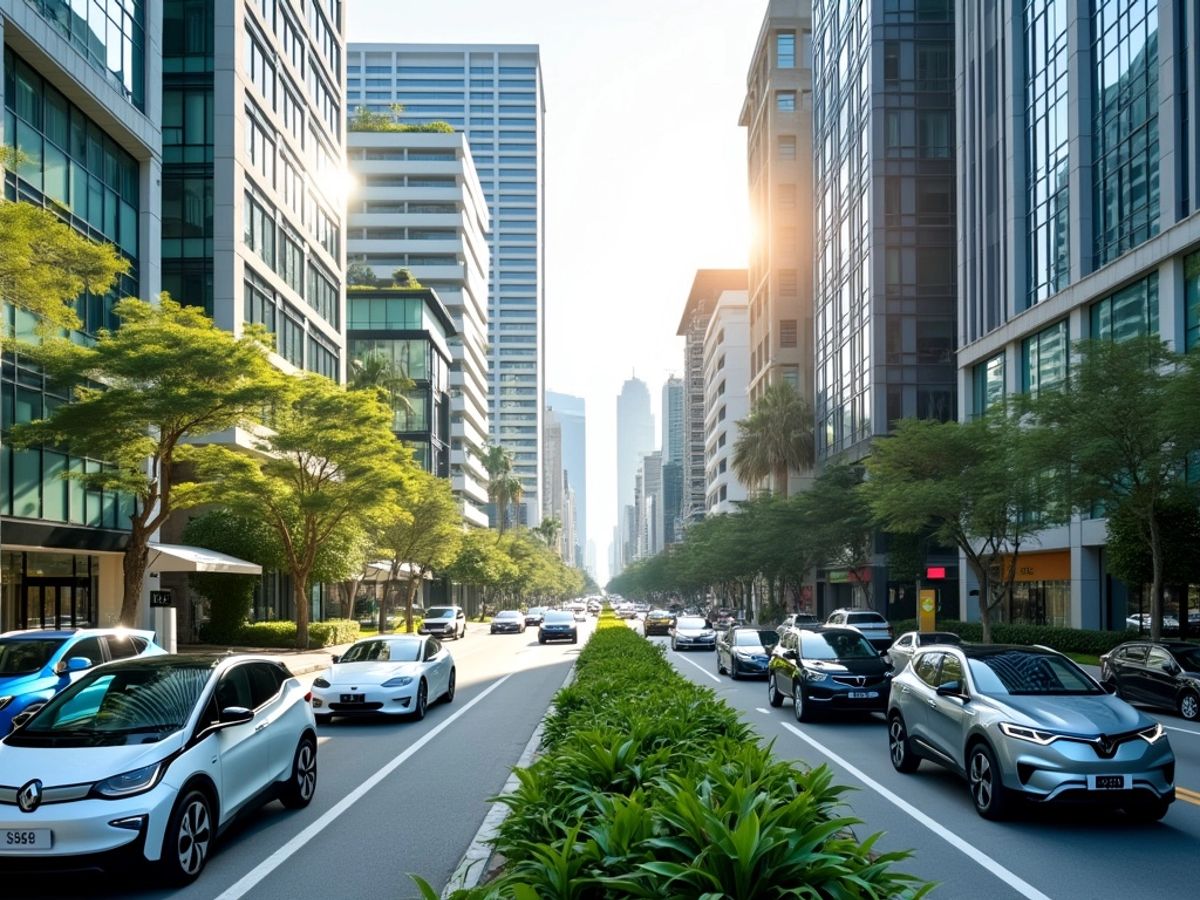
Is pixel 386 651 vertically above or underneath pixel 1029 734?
underneath

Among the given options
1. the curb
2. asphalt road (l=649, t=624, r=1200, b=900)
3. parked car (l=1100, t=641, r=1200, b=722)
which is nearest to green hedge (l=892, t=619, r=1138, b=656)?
parked car (l=1100, t=641, r=1200, b=722)

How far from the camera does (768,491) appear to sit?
8162cm

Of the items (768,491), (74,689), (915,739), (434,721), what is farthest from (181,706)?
(768,491)

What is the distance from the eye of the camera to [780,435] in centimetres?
8188

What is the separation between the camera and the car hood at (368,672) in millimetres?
18272

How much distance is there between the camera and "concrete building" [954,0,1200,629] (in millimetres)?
34719

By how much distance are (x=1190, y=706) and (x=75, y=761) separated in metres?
18.8

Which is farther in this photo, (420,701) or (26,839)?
(420,701)

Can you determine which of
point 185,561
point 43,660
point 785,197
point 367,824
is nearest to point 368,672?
point 43,660

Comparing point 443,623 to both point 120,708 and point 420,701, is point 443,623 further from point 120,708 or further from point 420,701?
point 120,708

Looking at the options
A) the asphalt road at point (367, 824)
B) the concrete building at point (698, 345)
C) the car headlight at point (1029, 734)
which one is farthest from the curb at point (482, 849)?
the concrete building at point (698, 345)

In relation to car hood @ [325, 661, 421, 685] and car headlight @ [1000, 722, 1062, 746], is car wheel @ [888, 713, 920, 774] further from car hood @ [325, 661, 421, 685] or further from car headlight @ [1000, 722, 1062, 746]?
car hood @ [325, 661, 421, 685]

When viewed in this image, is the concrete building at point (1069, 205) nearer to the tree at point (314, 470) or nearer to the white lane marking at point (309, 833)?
the tree at point (314, 470)

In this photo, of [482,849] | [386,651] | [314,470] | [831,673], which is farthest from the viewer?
[314,470]
